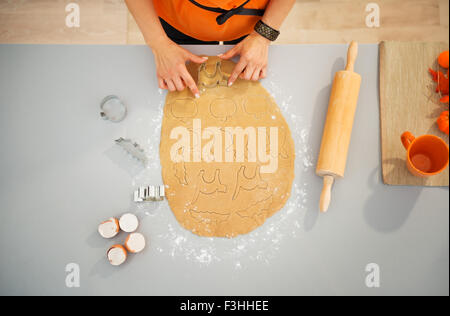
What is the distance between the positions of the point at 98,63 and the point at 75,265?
582mm

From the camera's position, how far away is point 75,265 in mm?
773

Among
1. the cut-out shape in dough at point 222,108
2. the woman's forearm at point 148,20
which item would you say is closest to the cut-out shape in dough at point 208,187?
the cut-out shape in dough at point 222,108

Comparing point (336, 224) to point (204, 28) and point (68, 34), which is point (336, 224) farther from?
point (68, 34)

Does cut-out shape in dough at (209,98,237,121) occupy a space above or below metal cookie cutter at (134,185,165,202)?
above

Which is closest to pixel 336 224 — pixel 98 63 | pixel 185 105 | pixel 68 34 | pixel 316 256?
pixel 316 256

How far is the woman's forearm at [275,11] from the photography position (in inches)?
29.4

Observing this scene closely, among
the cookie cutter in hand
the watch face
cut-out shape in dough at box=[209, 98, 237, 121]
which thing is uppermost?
the watch face

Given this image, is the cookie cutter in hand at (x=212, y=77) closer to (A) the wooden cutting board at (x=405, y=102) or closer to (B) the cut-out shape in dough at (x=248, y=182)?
(B) the cut-out shape in dough at (x=248, y=182)

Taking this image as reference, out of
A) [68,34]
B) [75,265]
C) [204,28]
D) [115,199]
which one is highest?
[68,34]

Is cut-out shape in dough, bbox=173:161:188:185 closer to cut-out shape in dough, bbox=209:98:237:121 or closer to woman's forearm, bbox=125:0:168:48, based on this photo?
cut-out shape in dough, bbox=209:98:237:121

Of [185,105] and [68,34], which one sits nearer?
[185,105]

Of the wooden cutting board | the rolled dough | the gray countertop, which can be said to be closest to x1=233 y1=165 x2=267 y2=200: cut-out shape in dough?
the rolled dough

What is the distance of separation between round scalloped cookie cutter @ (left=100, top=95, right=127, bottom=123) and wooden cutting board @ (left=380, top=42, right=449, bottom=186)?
0.74 m

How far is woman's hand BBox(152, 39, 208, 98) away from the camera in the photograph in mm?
761
